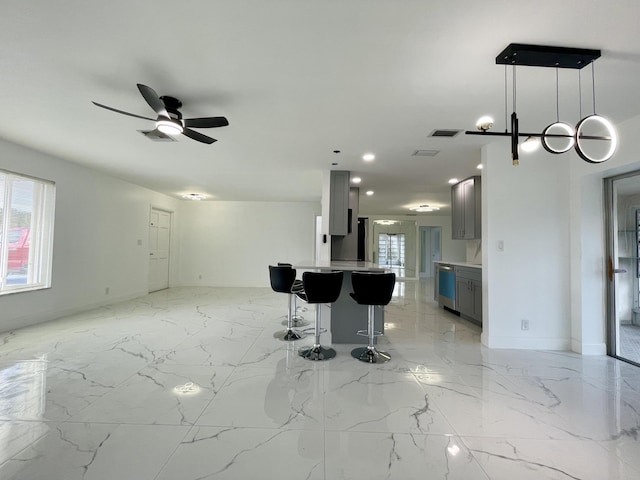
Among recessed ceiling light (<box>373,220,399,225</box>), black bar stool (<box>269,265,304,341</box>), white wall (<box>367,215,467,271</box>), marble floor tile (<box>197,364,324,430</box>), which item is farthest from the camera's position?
recessed ceiling light (<box>373,220,399,225</box>)

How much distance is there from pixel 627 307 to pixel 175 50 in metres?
5.25

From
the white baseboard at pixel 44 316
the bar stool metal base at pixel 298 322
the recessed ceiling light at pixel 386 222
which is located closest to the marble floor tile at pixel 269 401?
the bar stool metal base at pixel 298 322

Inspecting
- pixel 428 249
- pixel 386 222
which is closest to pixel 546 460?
pixel 386 222

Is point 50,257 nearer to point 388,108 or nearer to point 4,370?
point 4,370

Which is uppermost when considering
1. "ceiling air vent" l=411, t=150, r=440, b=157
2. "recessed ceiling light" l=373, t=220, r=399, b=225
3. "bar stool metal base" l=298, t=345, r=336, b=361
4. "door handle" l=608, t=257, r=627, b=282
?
"ceiling air vent" l=411, t=150, r=440, b=157

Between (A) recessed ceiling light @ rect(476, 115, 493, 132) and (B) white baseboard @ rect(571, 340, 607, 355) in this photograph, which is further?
(B) white baseboard @ rect(571, 340, 607, 355)

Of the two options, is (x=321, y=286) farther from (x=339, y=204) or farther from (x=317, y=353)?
(x=339, y=204)

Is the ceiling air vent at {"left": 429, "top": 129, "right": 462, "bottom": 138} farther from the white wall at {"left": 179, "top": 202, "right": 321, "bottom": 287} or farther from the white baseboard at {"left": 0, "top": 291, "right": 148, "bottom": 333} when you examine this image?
the white baseboard at {"left": 0, "top": 291, "right": 148, "bottom": 333}

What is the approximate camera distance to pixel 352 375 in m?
2.71

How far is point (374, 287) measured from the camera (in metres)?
3.04

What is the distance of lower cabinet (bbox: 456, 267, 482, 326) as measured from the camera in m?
4.40

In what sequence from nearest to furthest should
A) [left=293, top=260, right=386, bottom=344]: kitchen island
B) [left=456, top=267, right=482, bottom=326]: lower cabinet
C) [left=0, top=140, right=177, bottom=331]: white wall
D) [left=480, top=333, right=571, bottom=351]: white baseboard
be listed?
[left=480, top=333, right=571, bottom=351]: white baseboard
[left=293, top=260, right=386, bottom=344]: kitchen island
[left=0, top=140, right=177, bottom=331]: white wall
[left=456, top=267, right=482, bottom=326]: lower cabinet

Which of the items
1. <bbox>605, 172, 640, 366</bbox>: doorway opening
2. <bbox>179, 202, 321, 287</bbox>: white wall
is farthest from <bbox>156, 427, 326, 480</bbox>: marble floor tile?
<bbox>179, 202, 321, 287</bbox>: white wall

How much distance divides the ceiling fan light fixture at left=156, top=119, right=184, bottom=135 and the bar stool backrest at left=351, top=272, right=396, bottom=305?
7.19ft
